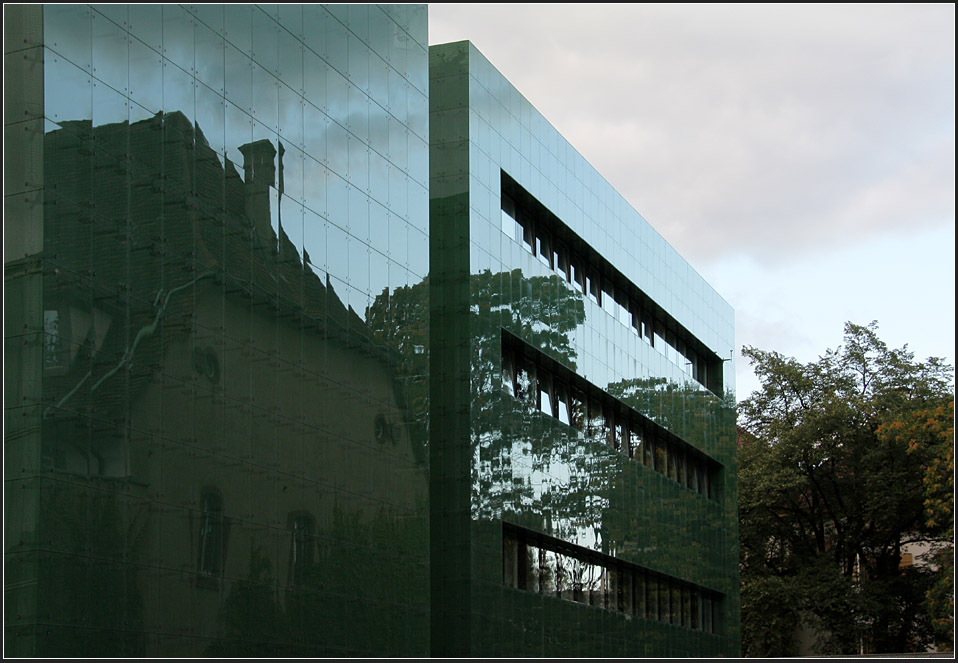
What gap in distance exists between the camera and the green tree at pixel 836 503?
5622 cm

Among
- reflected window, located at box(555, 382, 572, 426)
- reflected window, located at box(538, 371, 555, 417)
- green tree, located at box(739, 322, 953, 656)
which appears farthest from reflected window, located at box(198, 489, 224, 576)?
green tree, located at box(739, 322, 953, 656)

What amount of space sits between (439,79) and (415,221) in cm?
614

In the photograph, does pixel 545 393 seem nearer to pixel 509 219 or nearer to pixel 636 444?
pixel 509 219

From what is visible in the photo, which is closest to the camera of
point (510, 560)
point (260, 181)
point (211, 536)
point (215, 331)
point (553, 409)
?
point (211, 536)

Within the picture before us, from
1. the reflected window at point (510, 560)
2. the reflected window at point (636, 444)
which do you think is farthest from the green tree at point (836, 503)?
the reflected window at point (510, 560)

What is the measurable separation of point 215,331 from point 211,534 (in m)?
3.34

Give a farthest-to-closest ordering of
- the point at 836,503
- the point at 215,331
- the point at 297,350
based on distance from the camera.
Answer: the point at 836,503
the point at 297,350
the point at 215,331

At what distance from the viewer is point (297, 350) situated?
23781 mm

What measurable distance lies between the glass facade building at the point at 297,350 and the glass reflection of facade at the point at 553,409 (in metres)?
0.11

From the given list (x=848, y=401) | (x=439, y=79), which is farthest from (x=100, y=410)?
(x=848, y=401)

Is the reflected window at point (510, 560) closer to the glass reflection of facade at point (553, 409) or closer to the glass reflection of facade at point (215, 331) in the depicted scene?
the glass reflection of facade at point (553, 409)

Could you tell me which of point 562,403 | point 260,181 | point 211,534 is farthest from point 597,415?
point 211,534

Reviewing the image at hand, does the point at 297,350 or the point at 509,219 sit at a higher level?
the point at 509,219

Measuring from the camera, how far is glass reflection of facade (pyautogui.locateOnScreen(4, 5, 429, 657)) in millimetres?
17719
